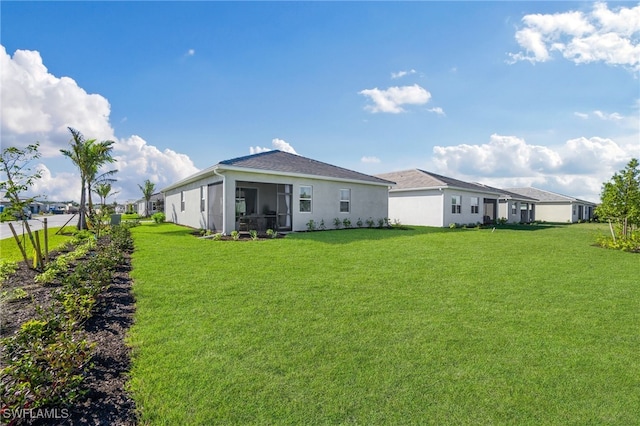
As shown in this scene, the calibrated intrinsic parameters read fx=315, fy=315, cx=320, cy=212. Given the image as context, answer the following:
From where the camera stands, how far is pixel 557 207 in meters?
39.5

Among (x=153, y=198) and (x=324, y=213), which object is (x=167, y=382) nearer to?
(x=324, y=213)

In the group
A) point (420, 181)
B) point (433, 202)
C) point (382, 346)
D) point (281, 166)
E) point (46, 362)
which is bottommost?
point (382, 346)

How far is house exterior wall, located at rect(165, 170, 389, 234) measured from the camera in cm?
1345

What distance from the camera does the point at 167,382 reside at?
9.77 feet

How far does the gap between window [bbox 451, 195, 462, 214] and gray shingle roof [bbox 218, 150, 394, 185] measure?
20.5ft

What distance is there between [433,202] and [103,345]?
21196mm

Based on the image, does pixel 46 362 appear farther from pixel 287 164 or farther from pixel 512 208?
pixel 512 208

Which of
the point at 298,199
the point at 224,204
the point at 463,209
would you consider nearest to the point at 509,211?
the point at 463,209

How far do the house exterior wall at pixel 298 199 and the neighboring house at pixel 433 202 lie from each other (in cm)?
435

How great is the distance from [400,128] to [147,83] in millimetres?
12128

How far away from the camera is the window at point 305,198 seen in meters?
15.6

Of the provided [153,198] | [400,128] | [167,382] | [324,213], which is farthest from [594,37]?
[153,198]

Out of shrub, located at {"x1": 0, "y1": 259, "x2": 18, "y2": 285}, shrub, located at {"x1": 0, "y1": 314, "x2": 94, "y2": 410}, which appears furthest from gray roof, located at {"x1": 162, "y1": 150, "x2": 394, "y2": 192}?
shrub, located at {"x1": 0, "y1": 314, "x2": 94, "y2": 410}

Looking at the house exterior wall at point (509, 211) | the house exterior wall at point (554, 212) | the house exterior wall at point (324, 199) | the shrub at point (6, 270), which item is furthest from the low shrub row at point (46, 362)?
the house exterior wall at point (554, 212)
